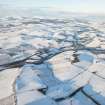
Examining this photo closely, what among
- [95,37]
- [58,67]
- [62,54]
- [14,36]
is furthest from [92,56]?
[14,36]

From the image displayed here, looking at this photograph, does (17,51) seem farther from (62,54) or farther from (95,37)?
(95,37)

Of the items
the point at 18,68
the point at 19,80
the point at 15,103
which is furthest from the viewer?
the point at 18,68

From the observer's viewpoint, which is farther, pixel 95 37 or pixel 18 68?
pixel 95 37

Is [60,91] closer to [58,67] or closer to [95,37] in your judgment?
[58,67]

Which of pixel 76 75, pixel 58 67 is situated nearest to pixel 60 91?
pixel 76 75

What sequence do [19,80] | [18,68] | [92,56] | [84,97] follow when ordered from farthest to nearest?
1. [92,56]
2. [18,68]
3. [19,80]
4. [84,97]

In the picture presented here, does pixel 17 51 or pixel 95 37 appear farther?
pixel 95 37
